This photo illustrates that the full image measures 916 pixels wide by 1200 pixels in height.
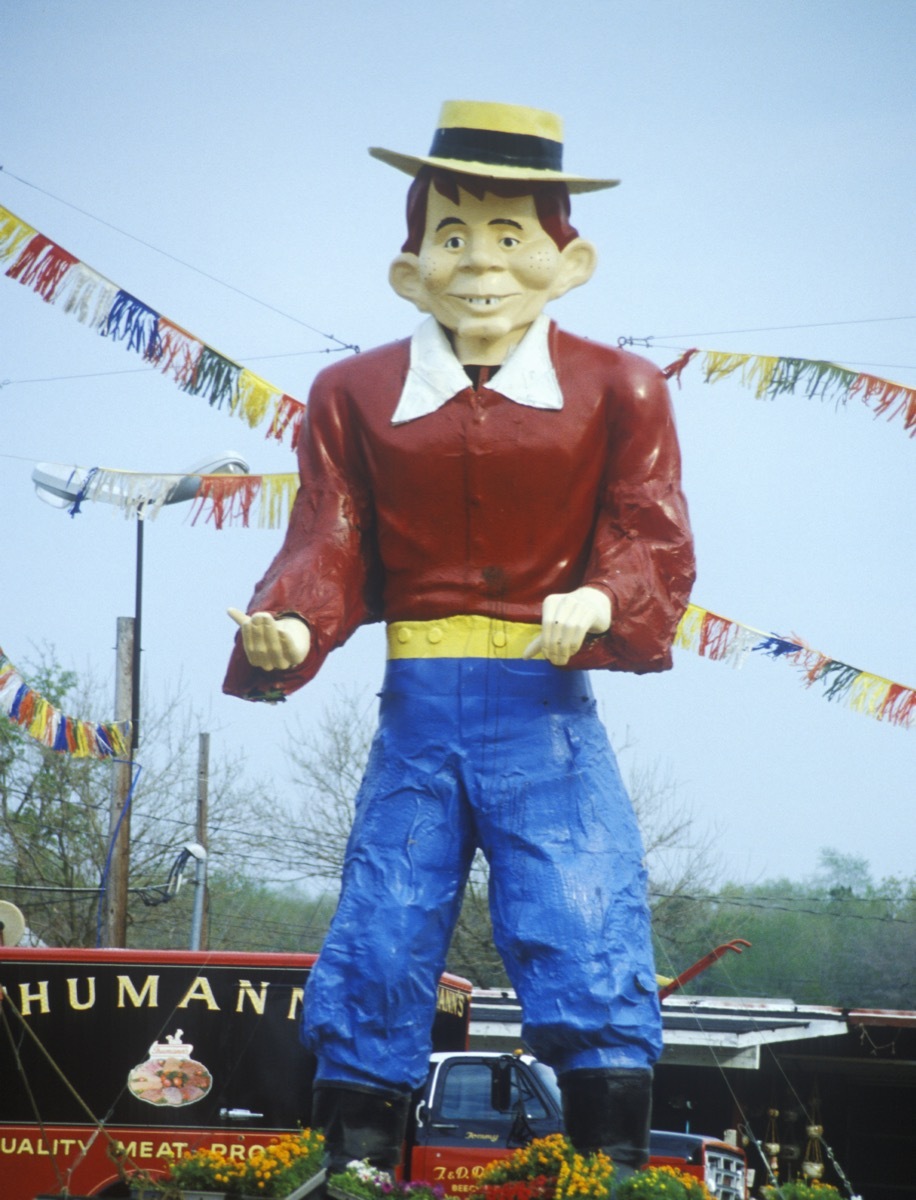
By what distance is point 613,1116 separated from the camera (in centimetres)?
439

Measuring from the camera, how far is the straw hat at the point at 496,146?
15.9 ft

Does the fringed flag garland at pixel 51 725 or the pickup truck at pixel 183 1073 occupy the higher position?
the fringed flag garland at pixel 51 725

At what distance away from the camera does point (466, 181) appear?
4.81 meters

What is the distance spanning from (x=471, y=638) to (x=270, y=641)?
0.56 metres

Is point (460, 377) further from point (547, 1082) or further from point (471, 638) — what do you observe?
point (547, 1082)

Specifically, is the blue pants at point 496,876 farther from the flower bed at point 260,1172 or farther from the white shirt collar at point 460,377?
the white shirt collar at point 460,377

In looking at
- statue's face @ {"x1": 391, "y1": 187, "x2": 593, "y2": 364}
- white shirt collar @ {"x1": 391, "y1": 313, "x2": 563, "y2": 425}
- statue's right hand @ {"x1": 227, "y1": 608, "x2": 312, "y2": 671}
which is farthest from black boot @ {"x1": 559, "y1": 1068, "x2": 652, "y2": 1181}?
statue's face @ {"x1": 391, "y1": 187, "x2": 593, "y2": 364}

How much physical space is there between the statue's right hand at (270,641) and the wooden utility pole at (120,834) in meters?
8.37

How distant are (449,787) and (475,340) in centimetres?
127

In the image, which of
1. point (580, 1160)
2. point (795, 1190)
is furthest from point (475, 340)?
point (795, 1190)

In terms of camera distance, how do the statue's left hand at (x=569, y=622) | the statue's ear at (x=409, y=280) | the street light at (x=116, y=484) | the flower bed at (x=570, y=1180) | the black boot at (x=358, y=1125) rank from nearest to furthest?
1. the flower bed at (x=570, y=1180)
2. the statue's left hand at (x=569, y=622)
3. the black boot at (x=358, y=1125)
4. the statue's ear at (x=409, y=280)
5. the street light at (x=116, y=484)

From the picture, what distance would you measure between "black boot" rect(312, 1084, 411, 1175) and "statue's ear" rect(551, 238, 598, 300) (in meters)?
2.28

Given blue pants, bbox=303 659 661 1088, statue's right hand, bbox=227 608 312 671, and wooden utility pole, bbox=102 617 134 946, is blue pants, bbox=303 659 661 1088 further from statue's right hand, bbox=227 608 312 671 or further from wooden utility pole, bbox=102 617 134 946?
wooden utility pole, bbox=102 617 134 946

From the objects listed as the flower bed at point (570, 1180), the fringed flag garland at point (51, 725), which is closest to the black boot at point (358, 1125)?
the flower bed at point (570, 1180)
